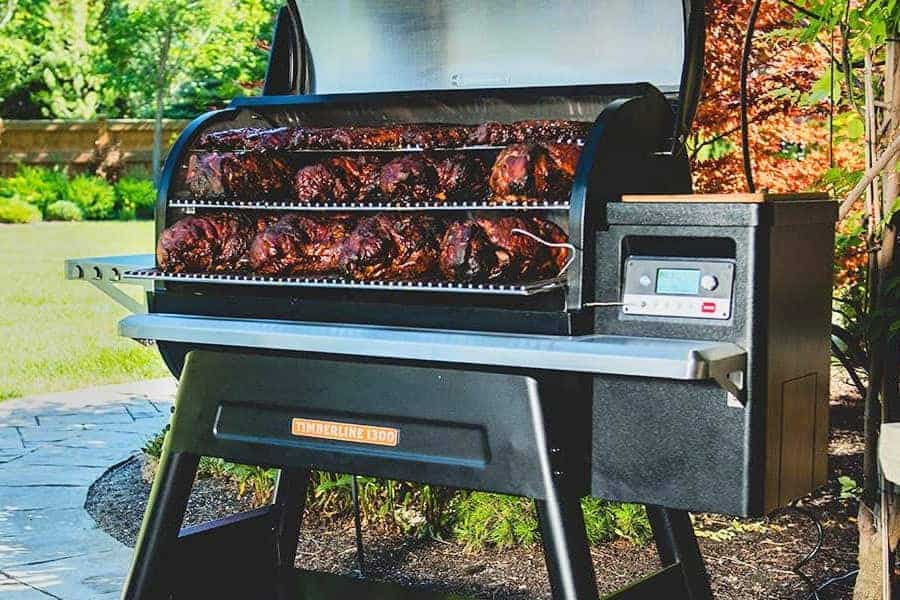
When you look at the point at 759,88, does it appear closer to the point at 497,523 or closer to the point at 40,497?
the point at 497,523

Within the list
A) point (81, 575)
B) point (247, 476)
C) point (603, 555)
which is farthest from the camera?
point (247, 476)

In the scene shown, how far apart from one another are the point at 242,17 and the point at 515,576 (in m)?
17.6

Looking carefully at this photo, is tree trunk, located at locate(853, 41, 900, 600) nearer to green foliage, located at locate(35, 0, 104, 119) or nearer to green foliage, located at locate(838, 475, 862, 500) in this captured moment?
green foliage, located at locate(838, 475, 862, 500)

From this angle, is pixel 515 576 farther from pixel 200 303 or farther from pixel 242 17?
pixel 242 17

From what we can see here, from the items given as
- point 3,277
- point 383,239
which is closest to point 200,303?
point 383,239

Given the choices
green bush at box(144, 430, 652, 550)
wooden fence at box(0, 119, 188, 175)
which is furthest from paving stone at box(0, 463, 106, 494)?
wooden fence at box(0, 119, 188, 175)

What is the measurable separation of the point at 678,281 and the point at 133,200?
51.6ft

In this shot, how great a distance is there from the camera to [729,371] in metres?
2.16

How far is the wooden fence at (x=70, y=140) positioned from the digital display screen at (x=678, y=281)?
1631cm

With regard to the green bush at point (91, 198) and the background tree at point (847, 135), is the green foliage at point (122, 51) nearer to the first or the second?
the green bush at point (91, 198)

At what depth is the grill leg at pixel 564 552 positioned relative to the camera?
229 cm

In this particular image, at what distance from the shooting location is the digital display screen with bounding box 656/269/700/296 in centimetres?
225

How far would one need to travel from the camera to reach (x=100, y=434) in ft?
19.2

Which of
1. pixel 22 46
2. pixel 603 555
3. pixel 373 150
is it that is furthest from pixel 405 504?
pixel 22 46
